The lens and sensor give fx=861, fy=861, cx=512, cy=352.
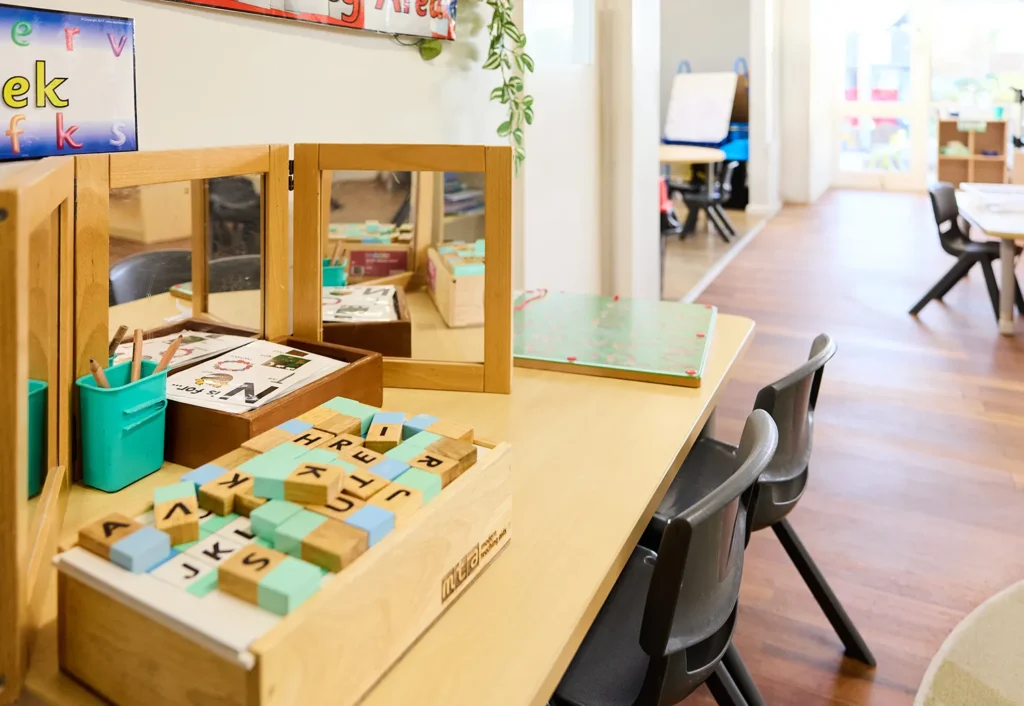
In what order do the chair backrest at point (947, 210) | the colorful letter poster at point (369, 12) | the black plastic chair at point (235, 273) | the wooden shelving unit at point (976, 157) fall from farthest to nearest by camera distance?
1. the wooden shelving unit at point (976, 157)
2. the chair backrest at point (947, 210)
3. the colorful letter poster at point (369, 12)
4. the black plastic chair at point (235, 273)

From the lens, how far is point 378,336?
60.6 inches

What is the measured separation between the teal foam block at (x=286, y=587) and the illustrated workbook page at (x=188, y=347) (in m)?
0.61

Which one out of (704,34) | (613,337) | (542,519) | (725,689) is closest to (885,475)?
(613,337)

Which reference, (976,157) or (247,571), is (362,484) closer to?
(247,571)

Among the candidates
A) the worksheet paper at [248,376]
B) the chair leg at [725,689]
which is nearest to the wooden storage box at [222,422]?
the worksheet paper at [248,376]

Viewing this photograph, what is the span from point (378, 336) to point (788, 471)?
802mm

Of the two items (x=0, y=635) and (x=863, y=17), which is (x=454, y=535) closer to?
(x=0, y=635)

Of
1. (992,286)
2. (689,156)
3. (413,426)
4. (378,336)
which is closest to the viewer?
(413,426)

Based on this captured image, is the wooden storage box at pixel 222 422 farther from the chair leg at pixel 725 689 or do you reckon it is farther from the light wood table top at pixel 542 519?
the chair leg at pixel 725 689

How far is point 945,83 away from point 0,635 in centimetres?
1089

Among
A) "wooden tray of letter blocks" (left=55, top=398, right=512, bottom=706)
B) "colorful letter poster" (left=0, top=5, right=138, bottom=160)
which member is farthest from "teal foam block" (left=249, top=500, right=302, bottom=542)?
"colorful letter poster" (left=0, top=5, right=138, bottom=160)

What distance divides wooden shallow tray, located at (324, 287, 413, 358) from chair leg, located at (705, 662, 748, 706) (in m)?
0.76

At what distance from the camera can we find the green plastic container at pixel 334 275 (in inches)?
62.1

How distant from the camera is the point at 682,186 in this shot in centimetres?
755
